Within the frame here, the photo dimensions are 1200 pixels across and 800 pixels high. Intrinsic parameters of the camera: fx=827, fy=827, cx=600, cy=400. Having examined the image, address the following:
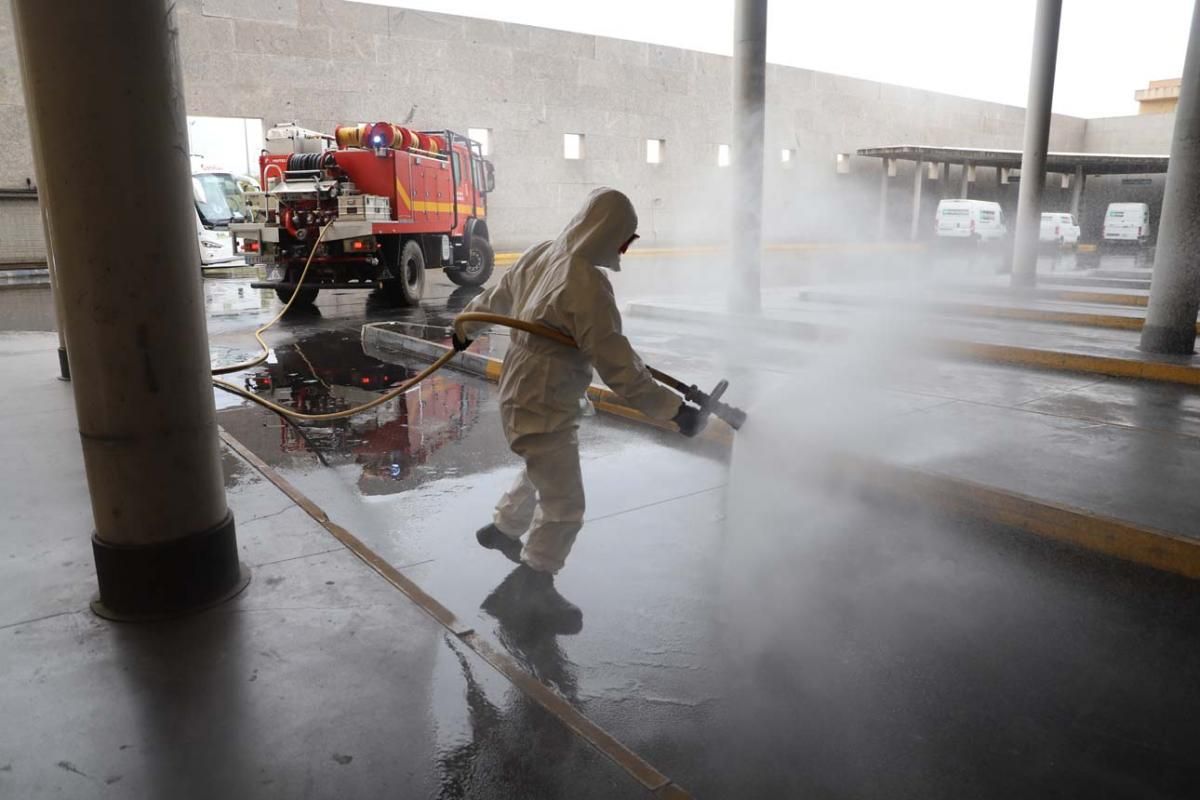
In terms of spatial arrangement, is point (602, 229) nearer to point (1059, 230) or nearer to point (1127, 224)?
point (1059, 230)

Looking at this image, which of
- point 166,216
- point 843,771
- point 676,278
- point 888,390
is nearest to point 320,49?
point 676,278

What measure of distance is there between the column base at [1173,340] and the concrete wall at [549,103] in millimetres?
11267

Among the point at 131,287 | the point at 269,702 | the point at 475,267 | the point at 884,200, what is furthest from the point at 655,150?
the point at 269,702

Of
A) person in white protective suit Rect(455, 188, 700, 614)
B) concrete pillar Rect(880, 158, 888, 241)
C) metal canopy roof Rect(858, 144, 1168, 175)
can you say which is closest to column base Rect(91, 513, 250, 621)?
person in white protective suit Rect(455, 188, 700, 614)

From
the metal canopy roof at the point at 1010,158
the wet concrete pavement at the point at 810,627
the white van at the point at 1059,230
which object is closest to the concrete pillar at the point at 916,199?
the metal canopy roof at the point at 1010,158

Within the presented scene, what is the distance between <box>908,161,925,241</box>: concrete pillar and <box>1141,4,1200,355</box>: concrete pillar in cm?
2382

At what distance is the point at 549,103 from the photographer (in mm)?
22672

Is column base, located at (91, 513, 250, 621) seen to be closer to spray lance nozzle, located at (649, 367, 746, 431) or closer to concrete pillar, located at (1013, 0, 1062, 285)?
spray lance nozzle, located at (649, 367, 746, 431)

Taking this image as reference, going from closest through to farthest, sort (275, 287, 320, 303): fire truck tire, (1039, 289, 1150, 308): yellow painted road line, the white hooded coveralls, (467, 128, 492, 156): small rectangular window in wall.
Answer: the white hooded coveralls < (1039, 289, 1150, 308): yellow painted road line < (275, 287, 320, 303): fire truck tire < (467, 128, 492, 156): small rectangular window in wall

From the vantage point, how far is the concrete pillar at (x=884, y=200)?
97.1 ft

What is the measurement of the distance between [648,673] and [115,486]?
182cm

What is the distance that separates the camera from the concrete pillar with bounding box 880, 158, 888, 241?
97.1 feet

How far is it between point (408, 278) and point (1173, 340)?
8966 mm

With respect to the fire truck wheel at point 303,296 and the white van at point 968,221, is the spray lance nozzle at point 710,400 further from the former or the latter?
the white van at point 968,221
